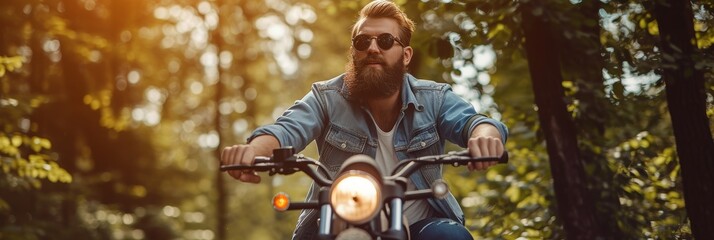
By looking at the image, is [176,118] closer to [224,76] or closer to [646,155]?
[224,76]

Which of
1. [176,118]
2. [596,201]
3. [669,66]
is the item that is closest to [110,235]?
[176,118]

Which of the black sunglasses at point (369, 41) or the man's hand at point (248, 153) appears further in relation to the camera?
the black sunglasses at point (369, 41)

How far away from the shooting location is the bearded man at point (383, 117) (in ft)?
12.7

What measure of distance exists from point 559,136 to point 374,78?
10.1 ft

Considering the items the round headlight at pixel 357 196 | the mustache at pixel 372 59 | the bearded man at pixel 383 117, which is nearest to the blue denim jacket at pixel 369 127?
the bearded man at pixel 383 117

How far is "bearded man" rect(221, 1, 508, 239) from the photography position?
387 cm

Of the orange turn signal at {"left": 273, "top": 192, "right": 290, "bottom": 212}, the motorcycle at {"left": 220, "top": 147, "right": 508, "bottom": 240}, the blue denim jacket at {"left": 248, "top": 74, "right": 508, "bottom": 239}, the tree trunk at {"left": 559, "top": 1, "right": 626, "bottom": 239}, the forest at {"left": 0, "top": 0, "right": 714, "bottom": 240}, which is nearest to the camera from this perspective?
the motorcycle at {"left": 220, "top": 147, "right": 508, "bottom": 240}

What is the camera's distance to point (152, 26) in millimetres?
17156

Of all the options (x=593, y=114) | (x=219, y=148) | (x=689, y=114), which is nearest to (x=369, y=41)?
(x=689, y=114)

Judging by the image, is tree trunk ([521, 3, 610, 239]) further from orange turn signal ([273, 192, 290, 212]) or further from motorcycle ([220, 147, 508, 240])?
orange turn signal ([273, 192, 290, 212])

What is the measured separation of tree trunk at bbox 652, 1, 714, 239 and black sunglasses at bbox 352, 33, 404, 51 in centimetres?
257

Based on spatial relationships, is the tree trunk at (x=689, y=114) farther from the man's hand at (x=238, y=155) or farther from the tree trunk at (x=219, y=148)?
the tree trunk at (x=219, y=148)

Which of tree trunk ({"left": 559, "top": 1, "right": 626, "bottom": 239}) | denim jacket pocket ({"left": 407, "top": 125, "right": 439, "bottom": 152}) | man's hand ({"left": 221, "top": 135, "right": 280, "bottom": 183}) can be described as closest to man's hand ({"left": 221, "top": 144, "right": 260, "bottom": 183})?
man's hand ({"left": 221, "top": 135, "right": 280, "bottom": 183})

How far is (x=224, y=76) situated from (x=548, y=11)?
56.8ft
